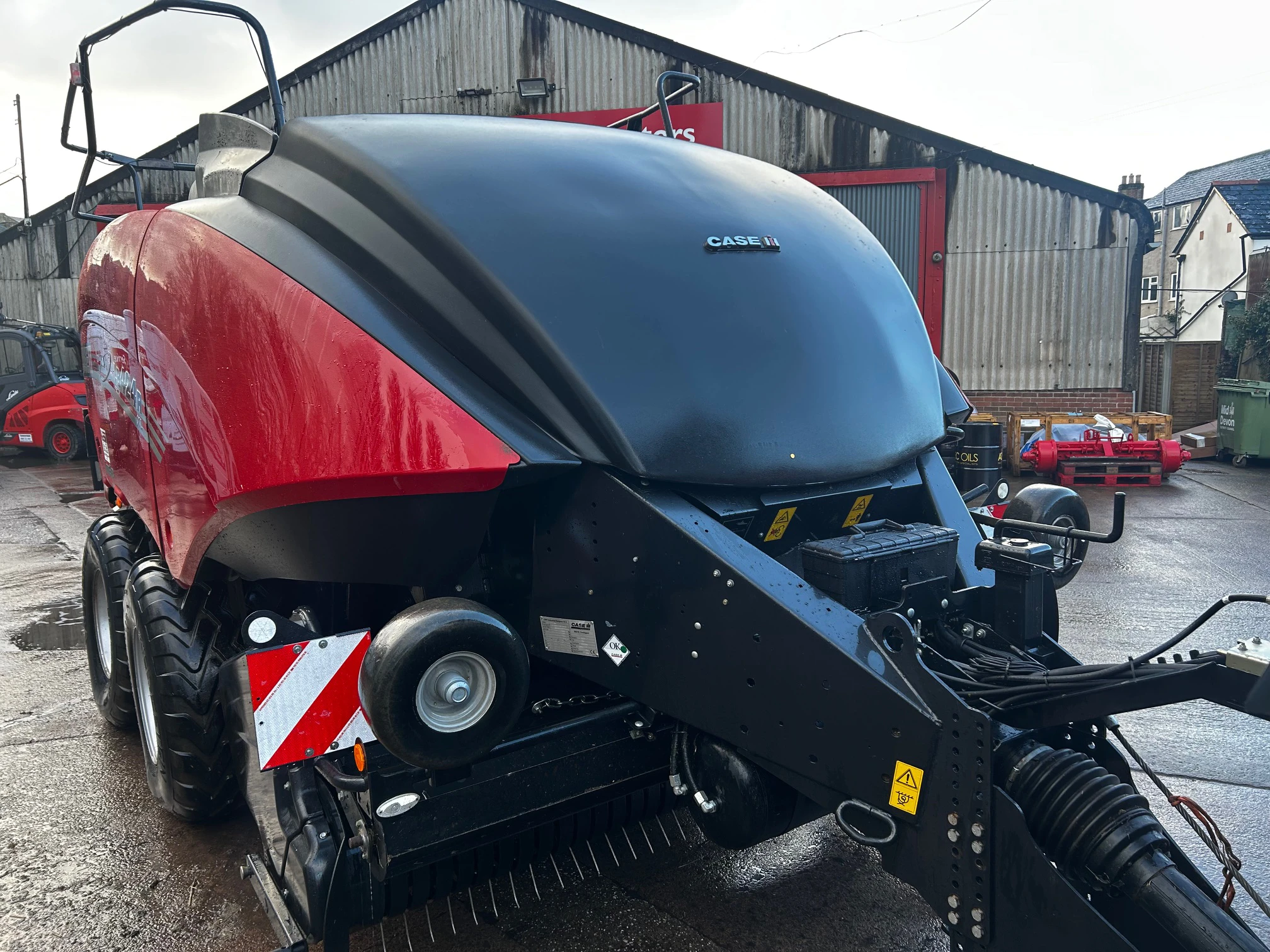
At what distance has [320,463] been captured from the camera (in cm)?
236

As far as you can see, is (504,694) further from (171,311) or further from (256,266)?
(171,311)

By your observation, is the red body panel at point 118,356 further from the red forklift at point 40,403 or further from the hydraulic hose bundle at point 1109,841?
the red forklift at point 40,403

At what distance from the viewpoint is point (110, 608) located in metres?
3.94

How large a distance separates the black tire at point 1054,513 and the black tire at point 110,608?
10.6 feet

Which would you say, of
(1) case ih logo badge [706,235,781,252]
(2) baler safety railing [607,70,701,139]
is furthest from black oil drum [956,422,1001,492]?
(2) baler safety railing [607,70,701,139]

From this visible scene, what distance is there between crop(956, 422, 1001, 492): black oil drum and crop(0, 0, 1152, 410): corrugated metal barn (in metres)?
10.4

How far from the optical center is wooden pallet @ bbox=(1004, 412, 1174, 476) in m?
11.9

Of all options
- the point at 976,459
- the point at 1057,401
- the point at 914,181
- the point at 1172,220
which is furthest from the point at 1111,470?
the point at 1172,220

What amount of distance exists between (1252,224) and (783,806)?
30045mm

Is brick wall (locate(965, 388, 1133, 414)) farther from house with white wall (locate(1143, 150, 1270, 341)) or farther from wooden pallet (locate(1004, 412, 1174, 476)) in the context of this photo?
house with white wall (locate(1143, 150, 1270, 341))

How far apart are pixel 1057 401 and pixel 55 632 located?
12.4 m

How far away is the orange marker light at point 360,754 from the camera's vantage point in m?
2.29

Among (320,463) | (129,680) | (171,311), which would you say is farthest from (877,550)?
(129,680)

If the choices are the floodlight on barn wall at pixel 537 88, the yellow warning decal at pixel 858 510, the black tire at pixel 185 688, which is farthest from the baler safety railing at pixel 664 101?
the floodlight on barn wall at pixel 537 88
